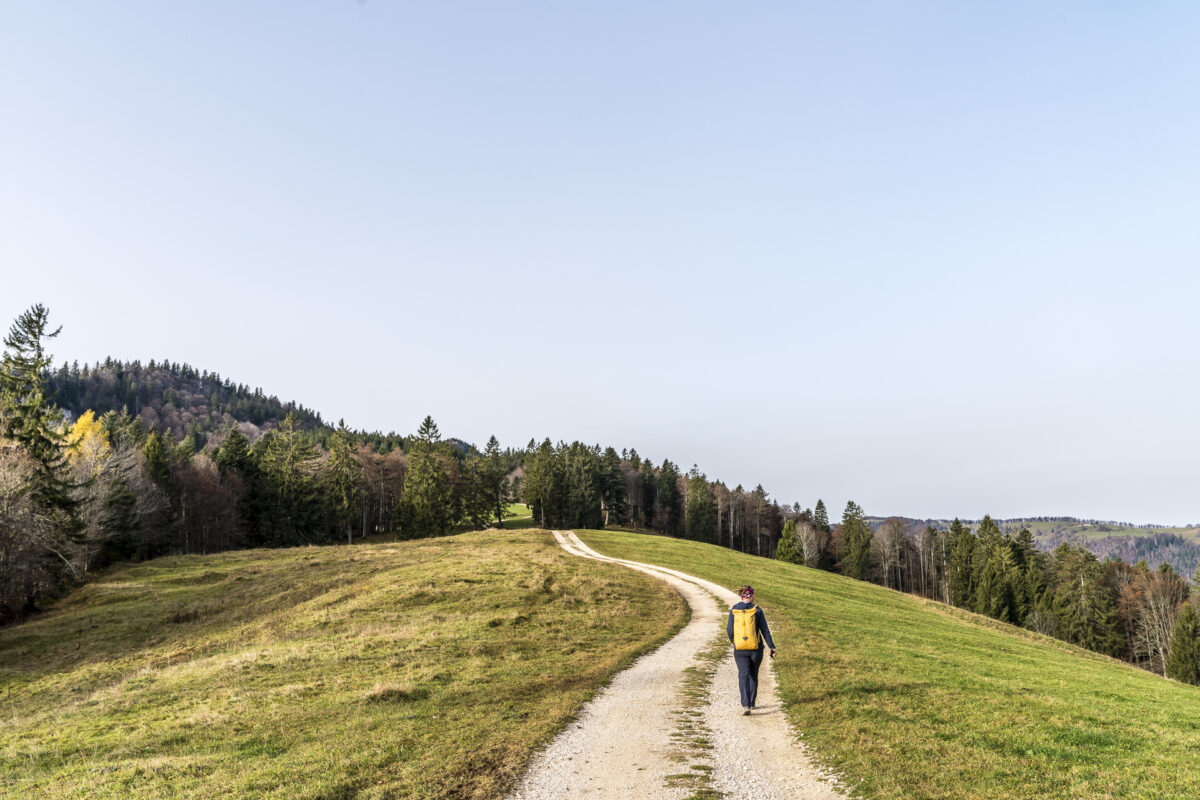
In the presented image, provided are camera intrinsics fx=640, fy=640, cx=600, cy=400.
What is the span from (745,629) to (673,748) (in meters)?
3.79

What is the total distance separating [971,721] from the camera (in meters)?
14.8

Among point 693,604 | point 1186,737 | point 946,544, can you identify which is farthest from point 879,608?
point 946,544

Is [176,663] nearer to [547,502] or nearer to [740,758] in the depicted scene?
[740,758]

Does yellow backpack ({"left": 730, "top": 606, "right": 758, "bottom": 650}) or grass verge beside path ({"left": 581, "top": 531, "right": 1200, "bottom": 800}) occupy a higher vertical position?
yellow backpack ({"left": 730, "top": 606, "right": 758, "bottom": 650})

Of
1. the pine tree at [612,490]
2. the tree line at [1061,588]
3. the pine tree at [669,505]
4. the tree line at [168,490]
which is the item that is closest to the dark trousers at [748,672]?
the tree line at [168,490]

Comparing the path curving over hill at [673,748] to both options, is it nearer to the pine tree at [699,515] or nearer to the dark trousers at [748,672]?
the dark trousers at [748,672]

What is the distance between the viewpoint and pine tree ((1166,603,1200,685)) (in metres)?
67.6

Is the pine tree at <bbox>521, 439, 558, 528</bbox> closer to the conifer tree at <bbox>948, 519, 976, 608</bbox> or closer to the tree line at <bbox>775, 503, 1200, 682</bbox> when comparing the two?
the tree line at <bbox>775, 503, 1200, 682</bbox>

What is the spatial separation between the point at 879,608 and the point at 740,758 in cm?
3684

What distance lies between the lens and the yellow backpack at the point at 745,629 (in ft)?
50.7

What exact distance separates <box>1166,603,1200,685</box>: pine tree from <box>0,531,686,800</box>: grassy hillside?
66.8m

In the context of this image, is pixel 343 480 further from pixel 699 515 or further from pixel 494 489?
pixel 699 515

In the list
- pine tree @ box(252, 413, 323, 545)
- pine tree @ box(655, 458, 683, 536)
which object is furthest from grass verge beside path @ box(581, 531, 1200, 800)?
pine tree @ box(655, 458, 683, 536)

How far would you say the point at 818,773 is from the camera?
37.6 ft
